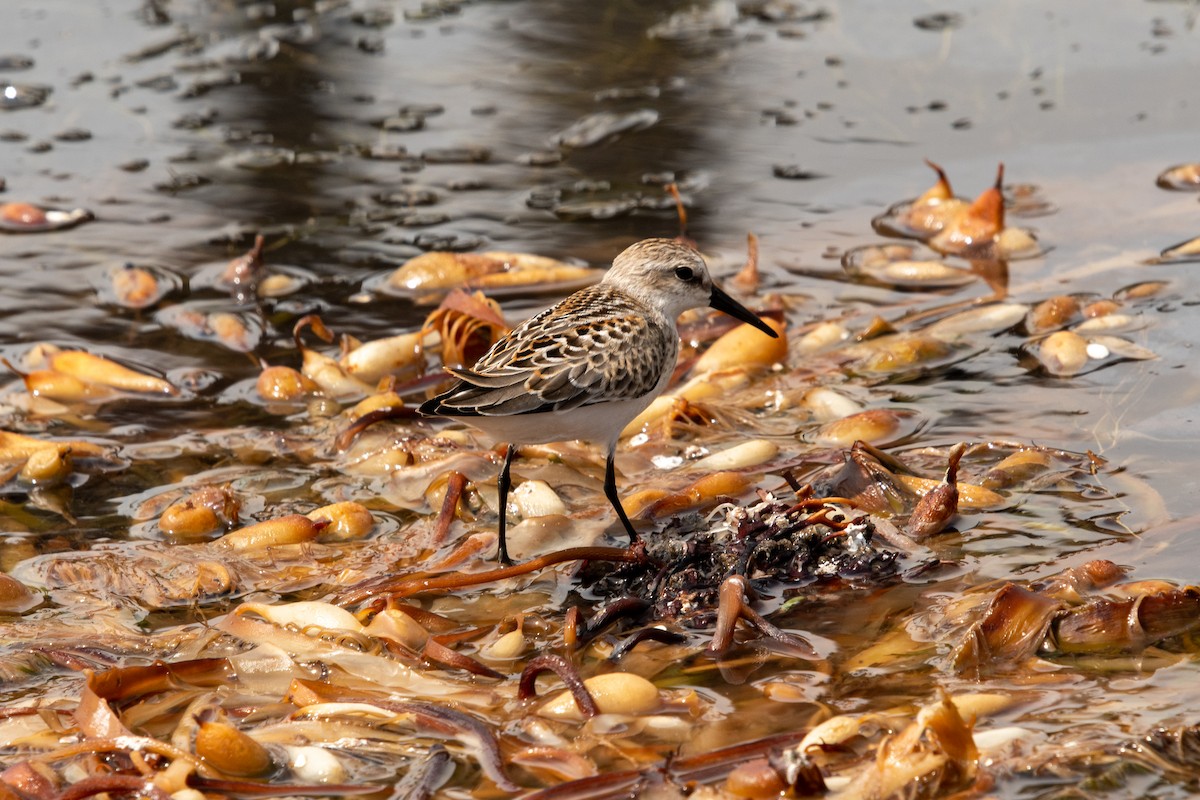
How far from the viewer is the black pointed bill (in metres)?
4.90

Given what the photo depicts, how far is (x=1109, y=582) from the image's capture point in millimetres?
3582

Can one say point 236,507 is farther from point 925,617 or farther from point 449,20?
point 449,20

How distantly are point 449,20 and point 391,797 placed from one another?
695 centimetres

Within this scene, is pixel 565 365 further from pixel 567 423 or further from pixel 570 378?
pixel 567 423

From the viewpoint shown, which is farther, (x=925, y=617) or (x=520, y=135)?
(x=520, y=135)

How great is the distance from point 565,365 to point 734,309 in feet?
3.65

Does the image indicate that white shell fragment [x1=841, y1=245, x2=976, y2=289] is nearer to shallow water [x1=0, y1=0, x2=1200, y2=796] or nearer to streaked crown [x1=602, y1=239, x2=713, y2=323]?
shallow water [x1=0, y1=0, x2=1200, y2=796]

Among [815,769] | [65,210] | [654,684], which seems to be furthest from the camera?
[65,210]

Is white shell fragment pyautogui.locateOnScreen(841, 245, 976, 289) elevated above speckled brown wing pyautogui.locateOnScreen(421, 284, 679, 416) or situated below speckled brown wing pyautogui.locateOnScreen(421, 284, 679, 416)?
below

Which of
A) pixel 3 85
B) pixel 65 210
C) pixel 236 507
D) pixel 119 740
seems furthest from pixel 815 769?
pixel 3 85

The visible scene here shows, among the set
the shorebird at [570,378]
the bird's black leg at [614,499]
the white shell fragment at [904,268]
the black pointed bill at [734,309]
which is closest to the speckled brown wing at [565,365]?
the shorebird at [570,378]

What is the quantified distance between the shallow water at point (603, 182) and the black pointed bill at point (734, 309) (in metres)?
0.40

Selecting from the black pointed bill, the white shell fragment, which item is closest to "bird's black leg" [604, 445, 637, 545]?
the black pointed bill

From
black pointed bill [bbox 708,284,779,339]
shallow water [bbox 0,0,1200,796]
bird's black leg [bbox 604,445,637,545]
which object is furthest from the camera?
black pointed bill [bbox 708,284,779,339]
